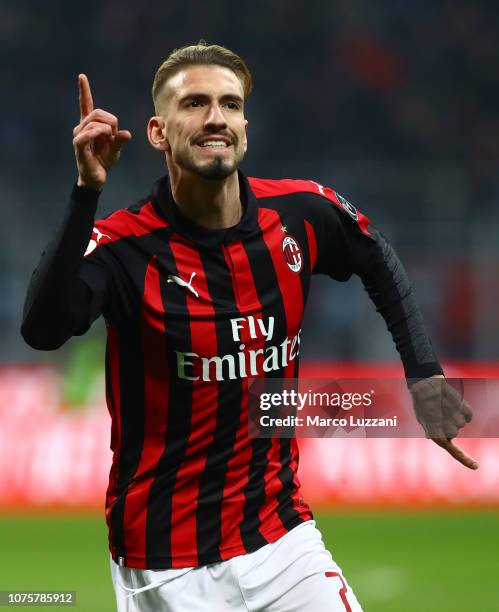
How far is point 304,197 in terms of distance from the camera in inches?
132

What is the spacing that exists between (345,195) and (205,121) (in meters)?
6.50

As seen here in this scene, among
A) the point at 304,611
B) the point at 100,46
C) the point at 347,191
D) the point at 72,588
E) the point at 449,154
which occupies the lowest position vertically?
the point at 304,611

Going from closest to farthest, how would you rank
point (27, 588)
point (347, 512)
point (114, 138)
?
point (114, 138), point (27, 588), point (347, 512)

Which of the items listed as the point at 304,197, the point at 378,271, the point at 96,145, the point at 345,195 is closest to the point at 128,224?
the point at 96,145

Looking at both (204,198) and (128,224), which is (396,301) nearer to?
(204,198)

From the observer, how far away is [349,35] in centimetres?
1170

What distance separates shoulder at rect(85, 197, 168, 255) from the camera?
302cm

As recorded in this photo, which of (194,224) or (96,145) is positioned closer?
(96,145)

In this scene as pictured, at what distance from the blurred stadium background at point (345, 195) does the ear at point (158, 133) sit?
109 inches

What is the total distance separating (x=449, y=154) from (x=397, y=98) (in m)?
0.81

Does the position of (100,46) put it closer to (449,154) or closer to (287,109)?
(287,109)

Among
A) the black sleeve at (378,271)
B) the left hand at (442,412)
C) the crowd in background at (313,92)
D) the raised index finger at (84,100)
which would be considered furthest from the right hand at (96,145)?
the crowd in background at (313,92)

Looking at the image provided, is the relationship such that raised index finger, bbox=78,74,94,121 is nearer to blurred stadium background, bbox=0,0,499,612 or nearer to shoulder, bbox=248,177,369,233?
shoulder, bbox=248,177,369,233

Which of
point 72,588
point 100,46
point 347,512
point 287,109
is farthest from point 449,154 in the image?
point 72,588
